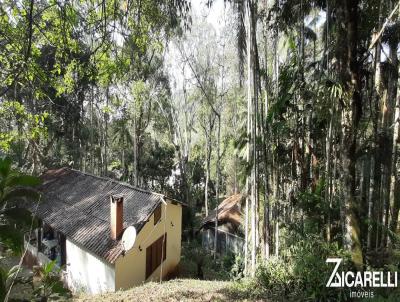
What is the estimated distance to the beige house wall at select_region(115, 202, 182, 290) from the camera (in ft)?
35.5

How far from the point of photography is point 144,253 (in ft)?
39.2

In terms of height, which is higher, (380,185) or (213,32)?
(213,32)

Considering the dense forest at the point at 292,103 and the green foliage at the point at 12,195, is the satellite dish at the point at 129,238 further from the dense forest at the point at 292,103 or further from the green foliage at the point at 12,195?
the green foliage at the point at 12,195

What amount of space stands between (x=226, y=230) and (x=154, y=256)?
6.91 metres

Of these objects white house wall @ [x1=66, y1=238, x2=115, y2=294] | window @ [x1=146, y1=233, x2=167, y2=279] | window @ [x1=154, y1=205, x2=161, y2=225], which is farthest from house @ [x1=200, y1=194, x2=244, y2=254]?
white house wall @ [x1=66, y1=238, x2=115, y2=294]

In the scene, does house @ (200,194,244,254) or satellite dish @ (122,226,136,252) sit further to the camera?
house @ (200,194,244,254)

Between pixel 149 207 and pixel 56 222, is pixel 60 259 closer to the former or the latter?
pixel 56 222

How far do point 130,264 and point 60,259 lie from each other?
3.56 metres

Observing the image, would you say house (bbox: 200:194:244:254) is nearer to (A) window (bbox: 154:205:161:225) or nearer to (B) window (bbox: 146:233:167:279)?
(B) window (bbox: 146:233:167:279)

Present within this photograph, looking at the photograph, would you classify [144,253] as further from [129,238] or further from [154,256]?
[129,238]

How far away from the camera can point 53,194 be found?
50.5 feet

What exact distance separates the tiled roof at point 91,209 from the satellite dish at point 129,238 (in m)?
0.38

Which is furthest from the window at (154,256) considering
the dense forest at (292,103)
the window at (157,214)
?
the dense forest at (292,103)

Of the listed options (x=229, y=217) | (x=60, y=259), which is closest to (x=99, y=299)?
(x=60, y=259)
